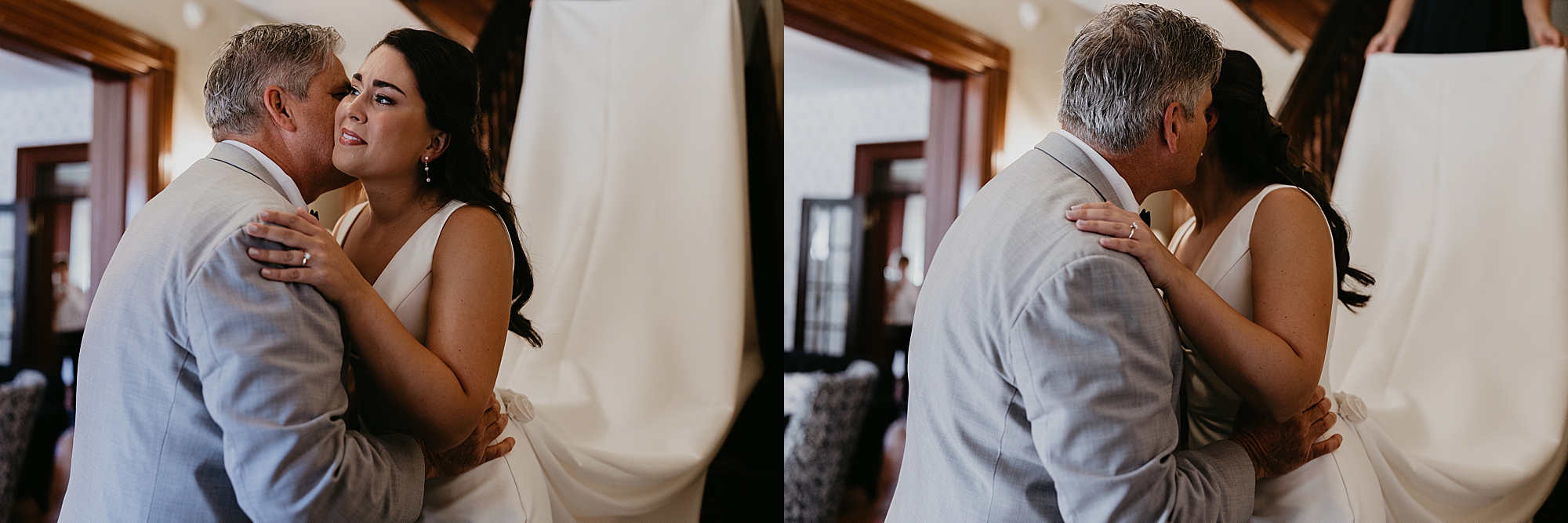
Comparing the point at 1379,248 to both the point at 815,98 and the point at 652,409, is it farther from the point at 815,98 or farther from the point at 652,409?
the point at 815,98

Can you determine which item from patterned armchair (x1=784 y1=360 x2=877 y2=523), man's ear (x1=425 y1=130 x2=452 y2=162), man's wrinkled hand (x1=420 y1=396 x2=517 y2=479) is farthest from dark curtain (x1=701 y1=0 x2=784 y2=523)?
patterned armchair (x1=784 y1=360 x2=877 y2=523)

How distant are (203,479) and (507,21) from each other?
7.02 ft

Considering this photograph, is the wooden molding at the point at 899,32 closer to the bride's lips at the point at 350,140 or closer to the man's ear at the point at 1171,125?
the bride's lips at the point at 350,140

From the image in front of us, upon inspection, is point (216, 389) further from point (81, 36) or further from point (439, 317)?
point (81, 36)

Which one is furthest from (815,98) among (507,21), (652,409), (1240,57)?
(1240,57)

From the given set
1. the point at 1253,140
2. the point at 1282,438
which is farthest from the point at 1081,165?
the point at 1282,438

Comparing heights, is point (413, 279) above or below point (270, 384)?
above

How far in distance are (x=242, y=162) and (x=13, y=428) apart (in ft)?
11.0

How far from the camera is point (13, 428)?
371 cm

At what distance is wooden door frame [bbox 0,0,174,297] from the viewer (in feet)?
14.5

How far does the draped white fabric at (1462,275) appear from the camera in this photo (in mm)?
2109

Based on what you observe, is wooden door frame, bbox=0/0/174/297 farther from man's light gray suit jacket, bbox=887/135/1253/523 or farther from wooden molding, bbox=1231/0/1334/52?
wooden molding, bbox=1231/0/1334/52

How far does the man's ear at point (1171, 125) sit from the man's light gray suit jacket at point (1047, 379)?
0.39ft

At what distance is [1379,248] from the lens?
256 cm
